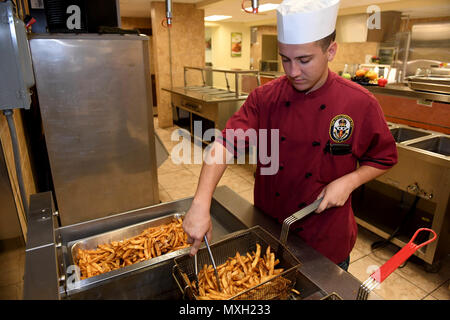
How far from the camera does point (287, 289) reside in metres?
0.92

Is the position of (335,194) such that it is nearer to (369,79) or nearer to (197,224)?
(197,224)

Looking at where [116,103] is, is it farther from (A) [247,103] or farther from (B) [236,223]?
(B) [236,223]

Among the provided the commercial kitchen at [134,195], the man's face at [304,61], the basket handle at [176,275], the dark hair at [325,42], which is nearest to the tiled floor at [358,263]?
the commercial kitchen at [134,195]

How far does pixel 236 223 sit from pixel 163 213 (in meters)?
0.39

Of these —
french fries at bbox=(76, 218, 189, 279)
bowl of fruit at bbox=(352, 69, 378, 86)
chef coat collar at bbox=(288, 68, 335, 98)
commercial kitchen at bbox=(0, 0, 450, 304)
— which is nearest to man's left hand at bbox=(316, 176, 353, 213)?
commercial kitchen at bbox=(0, 0, 450, 304)

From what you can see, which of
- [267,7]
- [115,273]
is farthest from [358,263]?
[267,7]

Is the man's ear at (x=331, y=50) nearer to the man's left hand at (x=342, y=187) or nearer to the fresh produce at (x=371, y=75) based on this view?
the man's left hand at (x=342, y=187)

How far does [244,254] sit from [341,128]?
0.62m

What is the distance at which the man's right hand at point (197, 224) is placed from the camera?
3.14 feet

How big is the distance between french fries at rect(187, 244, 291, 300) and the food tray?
0.52 meters

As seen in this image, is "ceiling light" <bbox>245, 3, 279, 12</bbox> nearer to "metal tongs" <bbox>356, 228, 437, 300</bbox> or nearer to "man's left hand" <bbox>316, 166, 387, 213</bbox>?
"man's left hand" <bbox>316, 166, 387, 213</bbox>

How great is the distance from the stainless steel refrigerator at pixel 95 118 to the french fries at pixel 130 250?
101 cm

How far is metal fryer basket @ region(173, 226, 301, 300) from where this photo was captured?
83cm
